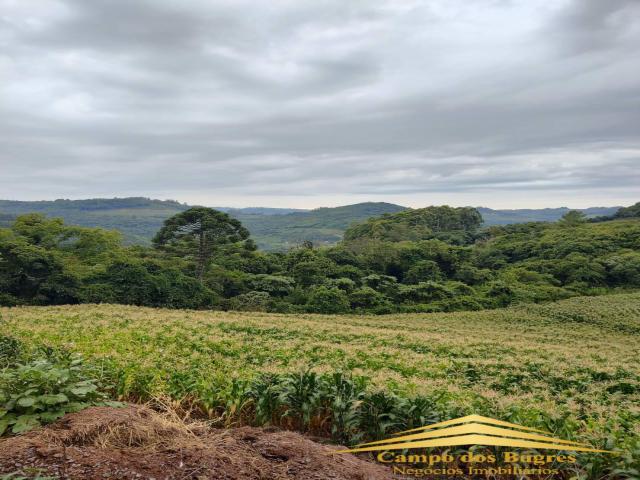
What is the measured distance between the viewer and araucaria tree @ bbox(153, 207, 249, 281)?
49031mm

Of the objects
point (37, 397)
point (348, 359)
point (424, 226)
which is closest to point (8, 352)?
point (37, 397)

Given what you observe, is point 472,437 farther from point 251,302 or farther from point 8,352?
point 251,302

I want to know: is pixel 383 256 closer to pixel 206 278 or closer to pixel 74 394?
pixel 206 278

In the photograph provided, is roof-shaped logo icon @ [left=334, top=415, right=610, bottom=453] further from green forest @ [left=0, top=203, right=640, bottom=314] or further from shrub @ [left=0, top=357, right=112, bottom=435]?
green forest @ [left=0, top=203, right=640, bottom=314]

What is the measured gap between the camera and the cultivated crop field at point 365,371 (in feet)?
17.8

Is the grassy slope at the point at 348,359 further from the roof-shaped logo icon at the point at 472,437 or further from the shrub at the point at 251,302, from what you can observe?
the shrub at the point at 251,302

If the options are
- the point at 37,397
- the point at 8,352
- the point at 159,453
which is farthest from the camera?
the point at 8,352

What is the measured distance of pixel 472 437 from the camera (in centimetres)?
454

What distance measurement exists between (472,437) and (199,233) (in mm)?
48400

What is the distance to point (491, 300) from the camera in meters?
47.3

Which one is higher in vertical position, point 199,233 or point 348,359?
point 199,233

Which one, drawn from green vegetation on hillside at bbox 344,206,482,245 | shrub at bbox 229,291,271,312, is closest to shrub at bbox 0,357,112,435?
shrub at bbox 229,291,271,312

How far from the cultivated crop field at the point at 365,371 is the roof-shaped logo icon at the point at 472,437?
7.2 inches

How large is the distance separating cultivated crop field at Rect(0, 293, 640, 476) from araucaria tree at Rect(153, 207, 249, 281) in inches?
1018
